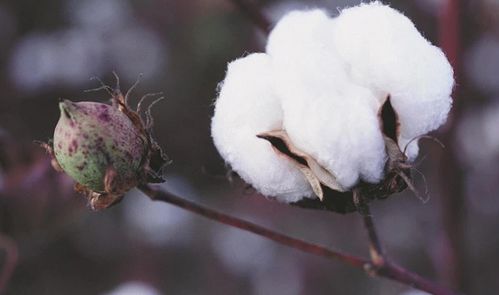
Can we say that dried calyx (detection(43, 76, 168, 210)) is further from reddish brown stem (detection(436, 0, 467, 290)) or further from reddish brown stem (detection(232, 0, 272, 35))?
reddish brown stem (detection(436, 0, 467, 290))

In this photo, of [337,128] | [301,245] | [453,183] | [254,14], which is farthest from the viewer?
[453,183]

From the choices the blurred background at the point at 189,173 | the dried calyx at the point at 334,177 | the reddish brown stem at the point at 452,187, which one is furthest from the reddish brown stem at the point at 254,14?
the blurred background at the point at 189,173

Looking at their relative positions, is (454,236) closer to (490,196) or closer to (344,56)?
(344,56)

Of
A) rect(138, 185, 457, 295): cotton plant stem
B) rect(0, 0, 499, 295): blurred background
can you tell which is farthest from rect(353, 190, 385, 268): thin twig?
rect(0, 0, 499, 295): blurred background

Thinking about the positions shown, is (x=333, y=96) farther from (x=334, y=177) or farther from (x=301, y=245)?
(x=301, y=245)

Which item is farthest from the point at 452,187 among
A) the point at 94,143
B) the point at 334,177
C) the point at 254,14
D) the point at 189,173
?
the point at 189,173

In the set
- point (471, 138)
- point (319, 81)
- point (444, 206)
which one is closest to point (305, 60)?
point (319, 81)
